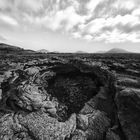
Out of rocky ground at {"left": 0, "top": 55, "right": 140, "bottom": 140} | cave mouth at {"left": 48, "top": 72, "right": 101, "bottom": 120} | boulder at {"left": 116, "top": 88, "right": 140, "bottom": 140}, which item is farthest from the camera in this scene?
cave mouth at {"left": 48, "top": 72, "right": 101, "bottom": 120}

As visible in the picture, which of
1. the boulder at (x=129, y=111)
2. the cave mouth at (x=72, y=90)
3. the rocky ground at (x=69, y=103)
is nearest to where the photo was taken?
the boulder at (x=129, y=111)

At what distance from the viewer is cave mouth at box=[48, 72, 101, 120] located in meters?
12.4

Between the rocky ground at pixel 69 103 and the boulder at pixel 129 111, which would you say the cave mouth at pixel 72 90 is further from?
the boulder at pixel 129 111

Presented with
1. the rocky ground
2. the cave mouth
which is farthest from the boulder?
the cave mouth

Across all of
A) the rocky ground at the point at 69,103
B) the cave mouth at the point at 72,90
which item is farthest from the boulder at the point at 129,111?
the cave mouth at the point at 72,90

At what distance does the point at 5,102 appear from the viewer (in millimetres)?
11555

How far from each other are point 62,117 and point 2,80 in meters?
10.3

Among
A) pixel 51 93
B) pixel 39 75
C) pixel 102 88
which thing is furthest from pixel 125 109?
pixel 39 75

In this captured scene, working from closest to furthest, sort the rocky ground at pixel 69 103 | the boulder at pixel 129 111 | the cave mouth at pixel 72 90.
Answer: the boulder at pixel 129 111 < the rocky ground at pixel 69 103 < the cave mouth at pixel 72 90

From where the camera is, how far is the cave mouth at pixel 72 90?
12414 mm

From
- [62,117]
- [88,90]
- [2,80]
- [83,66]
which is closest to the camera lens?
[62,117]

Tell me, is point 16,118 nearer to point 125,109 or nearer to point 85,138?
point 85,138

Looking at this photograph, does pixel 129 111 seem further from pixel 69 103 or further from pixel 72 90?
pixel 72 90

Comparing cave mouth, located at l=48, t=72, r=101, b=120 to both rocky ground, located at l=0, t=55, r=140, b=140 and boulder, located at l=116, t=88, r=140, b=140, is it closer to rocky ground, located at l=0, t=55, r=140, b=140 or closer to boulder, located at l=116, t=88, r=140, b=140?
rocky ground, located at l=0, t=55, r=140, b=140
